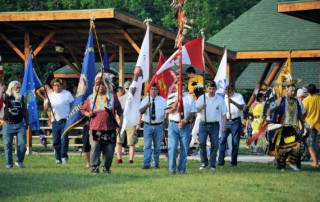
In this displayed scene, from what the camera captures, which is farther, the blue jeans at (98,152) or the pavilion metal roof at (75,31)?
the pavilion metal roof at (75,31)

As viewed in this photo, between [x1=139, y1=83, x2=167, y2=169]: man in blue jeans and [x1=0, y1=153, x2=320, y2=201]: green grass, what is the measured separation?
0.52 meters

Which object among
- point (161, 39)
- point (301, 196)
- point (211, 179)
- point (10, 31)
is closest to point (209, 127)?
point (211, 179)

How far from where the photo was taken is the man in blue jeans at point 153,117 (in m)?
20.7

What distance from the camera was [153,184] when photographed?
1606 cm

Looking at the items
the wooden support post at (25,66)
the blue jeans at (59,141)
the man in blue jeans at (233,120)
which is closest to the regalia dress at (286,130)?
the man in blue jeans at (233,120)

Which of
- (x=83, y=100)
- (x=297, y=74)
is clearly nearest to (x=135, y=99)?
(x=83, y=100)

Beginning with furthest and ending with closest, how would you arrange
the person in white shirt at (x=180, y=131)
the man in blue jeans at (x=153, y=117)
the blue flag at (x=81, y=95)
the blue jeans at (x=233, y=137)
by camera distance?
1. the blue jeans at (x=233, y=137)
2. the man in blue jeans at (x=153, y=117)
3. the blue flag at (x=81, y=95)
4. the person in white shirt at (x=180, y=131)

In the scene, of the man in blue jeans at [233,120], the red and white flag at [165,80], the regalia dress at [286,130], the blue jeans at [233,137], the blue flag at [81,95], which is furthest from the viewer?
the man in blue jeans at [233,120]

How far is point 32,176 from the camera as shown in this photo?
687 inches

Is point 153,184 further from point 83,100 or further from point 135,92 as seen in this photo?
point 135,92

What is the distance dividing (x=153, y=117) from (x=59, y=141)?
2.61 metres

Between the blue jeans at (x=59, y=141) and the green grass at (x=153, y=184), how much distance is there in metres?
0.94

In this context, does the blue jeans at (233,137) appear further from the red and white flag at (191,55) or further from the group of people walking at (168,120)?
the red and white flag at (191,55)

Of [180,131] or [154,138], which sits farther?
[154,138]
